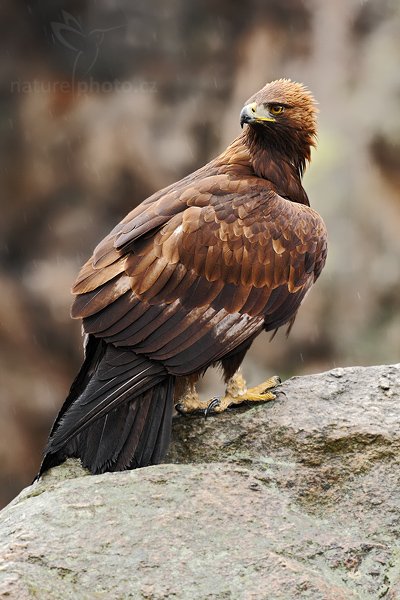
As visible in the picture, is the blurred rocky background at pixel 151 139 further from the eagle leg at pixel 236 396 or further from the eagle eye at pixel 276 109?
the eagle leg at pixel 236 396

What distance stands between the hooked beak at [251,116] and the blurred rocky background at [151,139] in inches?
137

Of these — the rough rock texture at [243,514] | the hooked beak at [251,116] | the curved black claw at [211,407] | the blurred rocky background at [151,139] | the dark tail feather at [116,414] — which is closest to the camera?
the rough rock texture at [243,514]

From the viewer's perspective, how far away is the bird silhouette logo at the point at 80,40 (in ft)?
26.1

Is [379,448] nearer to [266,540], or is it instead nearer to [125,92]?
[266,540]

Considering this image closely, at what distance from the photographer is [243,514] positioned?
3453 millimetres

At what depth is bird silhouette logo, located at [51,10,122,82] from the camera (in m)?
7.95

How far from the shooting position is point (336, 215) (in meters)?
7.78

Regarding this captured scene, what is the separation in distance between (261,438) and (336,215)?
4057 mm

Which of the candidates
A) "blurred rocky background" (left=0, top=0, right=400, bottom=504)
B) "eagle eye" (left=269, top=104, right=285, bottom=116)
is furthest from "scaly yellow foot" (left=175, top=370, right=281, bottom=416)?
"blurred rocky background" (left=0, top=0, right=400, bottom=504)

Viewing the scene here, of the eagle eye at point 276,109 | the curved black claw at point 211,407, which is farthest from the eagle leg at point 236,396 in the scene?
the eagle eye at point 276,109

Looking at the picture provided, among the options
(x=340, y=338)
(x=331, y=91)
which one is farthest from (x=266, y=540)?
(x=331, y=91)

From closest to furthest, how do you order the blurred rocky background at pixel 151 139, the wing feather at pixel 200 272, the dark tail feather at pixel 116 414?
the dark tail feather at pixel 116 414 < the wing feather at pixel 200 272 < the blurred rocky background at pixel 151 139

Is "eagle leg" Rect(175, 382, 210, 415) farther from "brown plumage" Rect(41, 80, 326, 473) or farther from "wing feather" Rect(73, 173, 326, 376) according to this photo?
"wing feather" Rect(73, 173, 326, 376)

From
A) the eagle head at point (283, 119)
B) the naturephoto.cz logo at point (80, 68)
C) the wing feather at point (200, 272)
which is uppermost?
the naturephoto.cz logo at point (80, 68)
